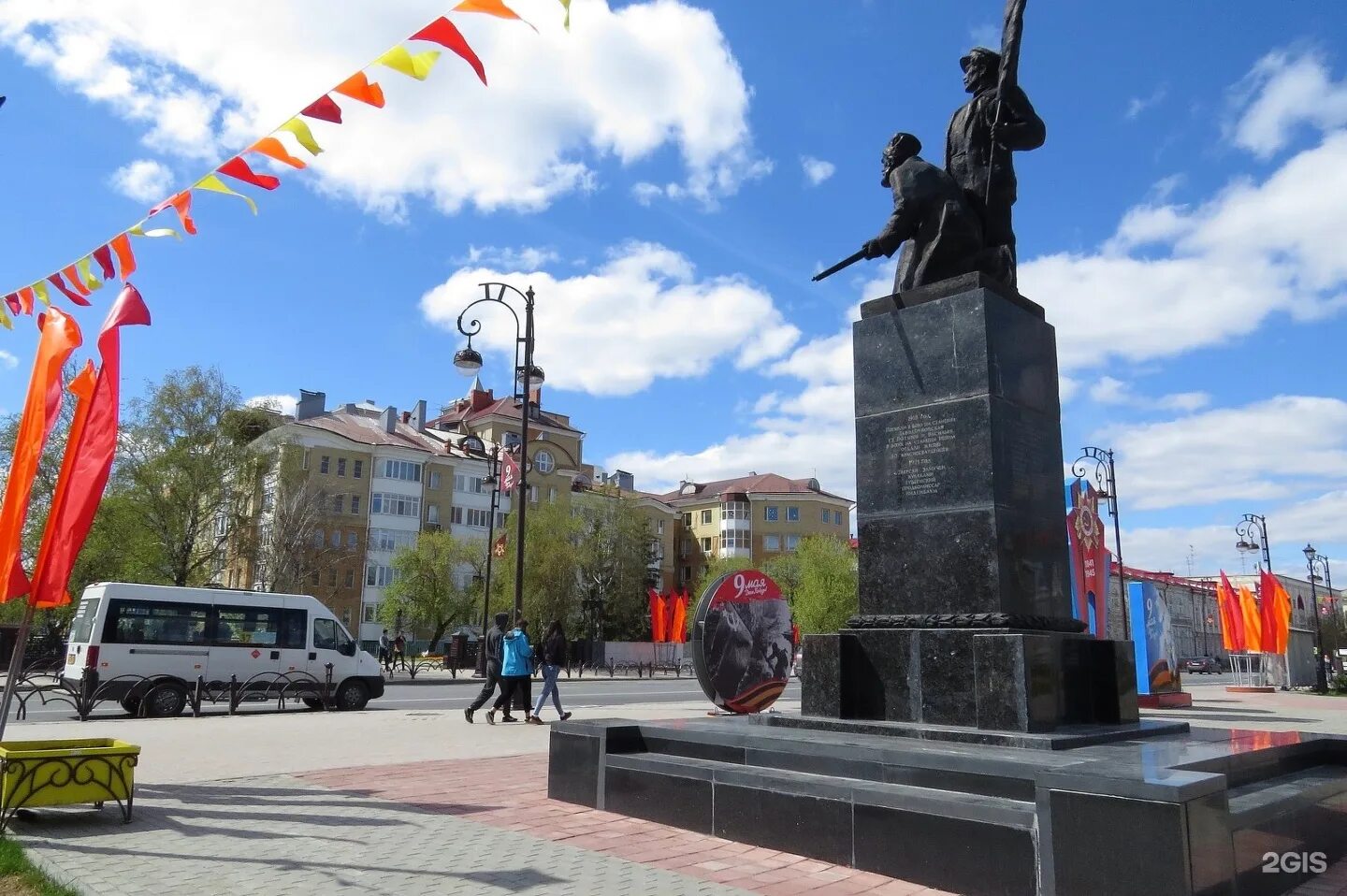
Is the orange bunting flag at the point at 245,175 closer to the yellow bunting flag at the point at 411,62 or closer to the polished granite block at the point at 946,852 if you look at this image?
the yellow bunting flag at the point at 411,62

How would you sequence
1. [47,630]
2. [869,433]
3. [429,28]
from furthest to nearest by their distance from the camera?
[47,630] < [869,433] < [429,28]

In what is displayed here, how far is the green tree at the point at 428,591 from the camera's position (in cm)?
5316

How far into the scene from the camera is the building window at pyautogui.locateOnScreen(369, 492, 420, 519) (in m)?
64.7

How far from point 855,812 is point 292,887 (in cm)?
317

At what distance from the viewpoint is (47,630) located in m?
40.8

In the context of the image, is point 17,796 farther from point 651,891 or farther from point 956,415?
point 956,415

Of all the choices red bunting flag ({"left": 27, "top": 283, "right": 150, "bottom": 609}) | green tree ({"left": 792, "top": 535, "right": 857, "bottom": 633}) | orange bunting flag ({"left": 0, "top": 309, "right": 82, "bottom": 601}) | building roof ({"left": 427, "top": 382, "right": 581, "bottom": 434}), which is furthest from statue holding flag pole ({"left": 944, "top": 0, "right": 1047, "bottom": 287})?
building roof ({"left": 427, "top": 382, "right": 581, "bottom": 434})

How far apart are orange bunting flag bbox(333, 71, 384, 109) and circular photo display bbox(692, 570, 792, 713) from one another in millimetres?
9113

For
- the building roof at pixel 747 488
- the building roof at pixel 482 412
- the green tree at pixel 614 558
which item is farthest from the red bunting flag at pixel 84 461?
the building roof at pixel 747 488

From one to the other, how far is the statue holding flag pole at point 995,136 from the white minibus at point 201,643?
16.7m

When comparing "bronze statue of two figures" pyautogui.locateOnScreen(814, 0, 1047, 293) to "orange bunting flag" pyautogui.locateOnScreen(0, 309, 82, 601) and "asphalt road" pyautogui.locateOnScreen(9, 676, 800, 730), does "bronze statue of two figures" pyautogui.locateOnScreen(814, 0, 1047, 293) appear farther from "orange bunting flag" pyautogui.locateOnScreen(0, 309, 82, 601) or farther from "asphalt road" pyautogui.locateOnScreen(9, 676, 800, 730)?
"asphalt road" pyautogui.locateOnScreen(9, 676, 800, 730)

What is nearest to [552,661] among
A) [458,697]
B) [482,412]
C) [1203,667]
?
[458,697]

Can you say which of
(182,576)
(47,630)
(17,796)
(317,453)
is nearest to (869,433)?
(17,796)

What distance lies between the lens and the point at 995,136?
8.27 m
